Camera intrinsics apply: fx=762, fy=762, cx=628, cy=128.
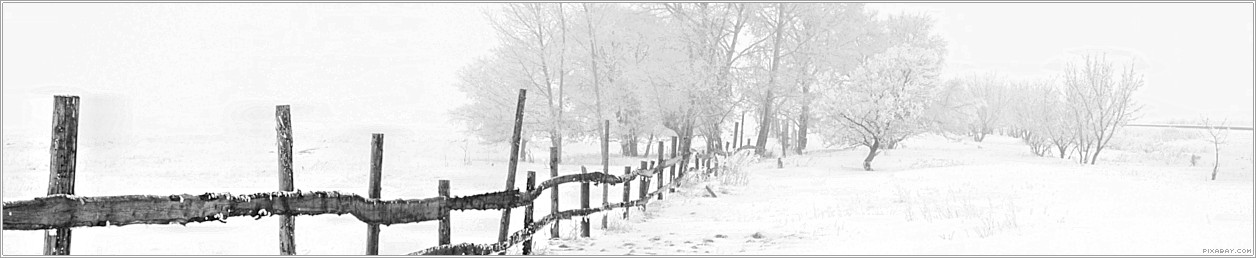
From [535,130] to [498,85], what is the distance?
2692mm

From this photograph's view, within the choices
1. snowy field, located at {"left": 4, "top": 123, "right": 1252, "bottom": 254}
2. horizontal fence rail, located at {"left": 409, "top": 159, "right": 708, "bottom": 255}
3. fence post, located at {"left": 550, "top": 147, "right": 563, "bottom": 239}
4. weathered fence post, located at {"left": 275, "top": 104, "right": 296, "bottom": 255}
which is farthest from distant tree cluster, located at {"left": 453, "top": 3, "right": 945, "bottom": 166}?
weathered fence post, located at {"left": 275, "top": 104, "right": 296, "bottom": 255}

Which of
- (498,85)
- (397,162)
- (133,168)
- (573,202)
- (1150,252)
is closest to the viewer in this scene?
(1150,252)

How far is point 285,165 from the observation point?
4641 millimetres

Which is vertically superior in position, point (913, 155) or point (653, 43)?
point (653, 43)

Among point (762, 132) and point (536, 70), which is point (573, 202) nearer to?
point (536, 70)

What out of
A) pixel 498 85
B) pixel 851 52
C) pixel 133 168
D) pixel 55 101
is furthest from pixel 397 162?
pixel 55 101

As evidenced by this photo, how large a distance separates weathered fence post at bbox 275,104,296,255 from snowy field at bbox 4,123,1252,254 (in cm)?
323

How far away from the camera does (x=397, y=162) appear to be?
26797 millimetres

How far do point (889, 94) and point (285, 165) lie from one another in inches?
863

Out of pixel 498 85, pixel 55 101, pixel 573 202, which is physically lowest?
pixel 573 202

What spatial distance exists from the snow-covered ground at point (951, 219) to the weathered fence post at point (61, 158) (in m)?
4.48

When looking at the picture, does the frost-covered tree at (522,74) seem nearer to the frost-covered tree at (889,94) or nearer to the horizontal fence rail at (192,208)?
the frost-covered tree at (889,94)

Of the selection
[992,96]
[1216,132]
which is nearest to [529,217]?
[1216,132]

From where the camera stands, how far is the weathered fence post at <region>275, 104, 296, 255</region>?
464cm
